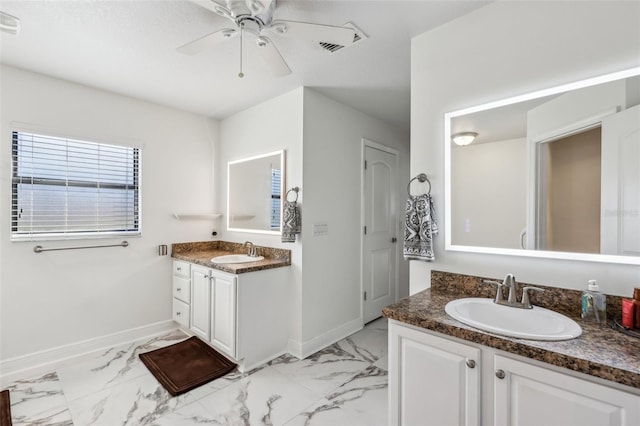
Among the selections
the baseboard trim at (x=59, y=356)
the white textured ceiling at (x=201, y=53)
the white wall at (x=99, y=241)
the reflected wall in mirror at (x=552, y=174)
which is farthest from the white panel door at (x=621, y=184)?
the baseboard trim at (x=59, y=356)

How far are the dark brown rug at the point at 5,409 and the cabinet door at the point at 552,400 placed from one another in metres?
2.77

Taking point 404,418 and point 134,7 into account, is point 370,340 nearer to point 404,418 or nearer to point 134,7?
point 404,418

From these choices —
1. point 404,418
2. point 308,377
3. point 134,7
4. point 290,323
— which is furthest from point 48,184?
point 404,418

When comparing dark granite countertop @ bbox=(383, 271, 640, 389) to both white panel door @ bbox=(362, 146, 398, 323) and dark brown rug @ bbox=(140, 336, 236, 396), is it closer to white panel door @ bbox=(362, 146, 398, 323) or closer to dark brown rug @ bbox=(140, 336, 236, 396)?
dark brown rug @ bbox=(140, 336, 236, 396)

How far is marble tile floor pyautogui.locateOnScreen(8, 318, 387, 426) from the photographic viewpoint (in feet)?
6.01

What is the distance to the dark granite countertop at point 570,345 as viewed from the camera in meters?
0.90

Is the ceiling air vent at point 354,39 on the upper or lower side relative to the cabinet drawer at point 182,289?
upper

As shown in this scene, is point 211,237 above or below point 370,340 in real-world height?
above

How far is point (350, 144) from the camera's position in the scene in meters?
3.15

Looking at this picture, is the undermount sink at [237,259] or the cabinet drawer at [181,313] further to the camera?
the cabinet drawer at [181,313]

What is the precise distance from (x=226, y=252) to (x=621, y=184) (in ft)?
10.8


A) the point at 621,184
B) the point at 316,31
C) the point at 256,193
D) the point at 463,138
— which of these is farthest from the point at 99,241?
the point at 621,184

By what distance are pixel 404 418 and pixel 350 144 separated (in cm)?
248

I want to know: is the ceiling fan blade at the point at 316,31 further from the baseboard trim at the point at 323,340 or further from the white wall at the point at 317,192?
the baseboard trim at the point at 323,340
